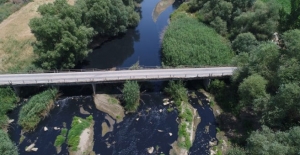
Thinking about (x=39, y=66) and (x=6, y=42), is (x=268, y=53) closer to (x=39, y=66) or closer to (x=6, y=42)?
(x=39, y=66)

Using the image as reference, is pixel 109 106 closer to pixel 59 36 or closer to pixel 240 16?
pixel 59 36

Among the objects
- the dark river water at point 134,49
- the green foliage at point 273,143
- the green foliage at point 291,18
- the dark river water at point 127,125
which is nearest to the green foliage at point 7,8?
the dark river water at point 134,49

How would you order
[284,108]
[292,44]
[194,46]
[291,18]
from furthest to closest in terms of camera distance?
[194,46] → [291,18] → [292,44] → [284,108]

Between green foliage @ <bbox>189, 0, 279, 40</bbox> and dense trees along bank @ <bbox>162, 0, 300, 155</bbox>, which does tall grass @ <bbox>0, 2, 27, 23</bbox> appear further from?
green foliage @ <bbox>189, 0, 279, 40</bbox>

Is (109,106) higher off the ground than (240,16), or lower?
lower

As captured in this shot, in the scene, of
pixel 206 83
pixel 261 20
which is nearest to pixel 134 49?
pixel 206 83

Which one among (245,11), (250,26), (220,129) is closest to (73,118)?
(220,129)

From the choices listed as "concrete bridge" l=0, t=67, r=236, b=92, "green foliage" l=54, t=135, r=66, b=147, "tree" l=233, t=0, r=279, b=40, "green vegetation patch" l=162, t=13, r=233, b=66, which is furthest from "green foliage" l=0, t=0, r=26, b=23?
"tree" l=233, t=0, r=279, b=40

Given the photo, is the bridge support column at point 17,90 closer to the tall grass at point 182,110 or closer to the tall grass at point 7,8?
the tall grass at point 182,110
